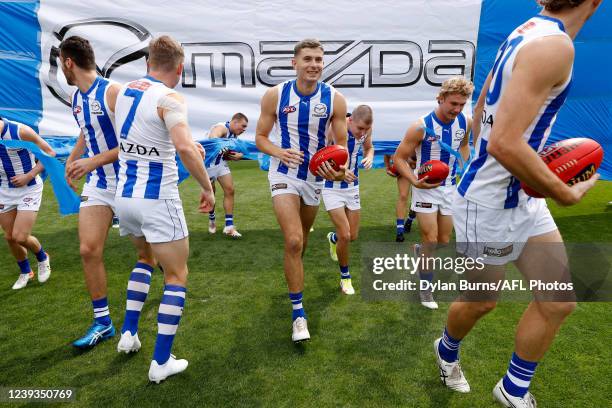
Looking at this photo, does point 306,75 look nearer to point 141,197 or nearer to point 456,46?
point 141,197

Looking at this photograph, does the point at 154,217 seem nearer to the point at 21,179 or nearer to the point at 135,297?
the point at 135,297

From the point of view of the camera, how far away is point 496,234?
2.08m

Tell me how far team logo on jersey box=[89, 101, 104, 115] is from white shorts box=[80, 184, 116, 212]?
0.61 m

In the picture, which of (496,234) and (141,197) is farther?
(141,197)

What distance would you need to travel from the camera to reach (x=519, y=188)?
2006 millimetres

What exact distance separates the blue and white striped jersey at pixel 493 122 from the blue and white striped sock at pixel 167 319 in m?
1.98

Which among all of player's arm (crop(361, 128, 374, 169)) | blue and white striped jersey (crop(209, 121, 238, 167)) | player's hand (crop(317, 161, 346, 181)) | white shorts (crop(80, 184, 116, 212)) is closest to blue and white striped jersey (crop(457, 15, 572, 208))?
player's hand (crop(317, 161, 346, 181))

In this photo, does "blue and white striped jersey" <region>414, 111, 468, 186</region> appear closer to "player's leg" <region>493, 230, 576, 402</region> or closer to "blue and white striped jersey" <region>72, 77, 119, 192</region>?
"player's leg" <region>493, 230, 576, 402</region>

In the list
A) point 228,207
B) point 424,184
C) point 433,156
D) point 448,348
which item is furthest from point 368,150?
point 448,348

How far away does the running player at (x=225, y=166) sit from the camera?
6.61 metres

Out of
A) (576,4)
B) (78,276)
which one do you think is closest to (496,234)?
(576,4)

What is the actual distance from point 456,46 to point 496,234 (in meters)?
5.78

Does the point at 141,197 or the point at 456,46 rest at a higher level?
the point at 456,46

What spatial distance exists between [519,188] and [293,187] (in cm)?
185
